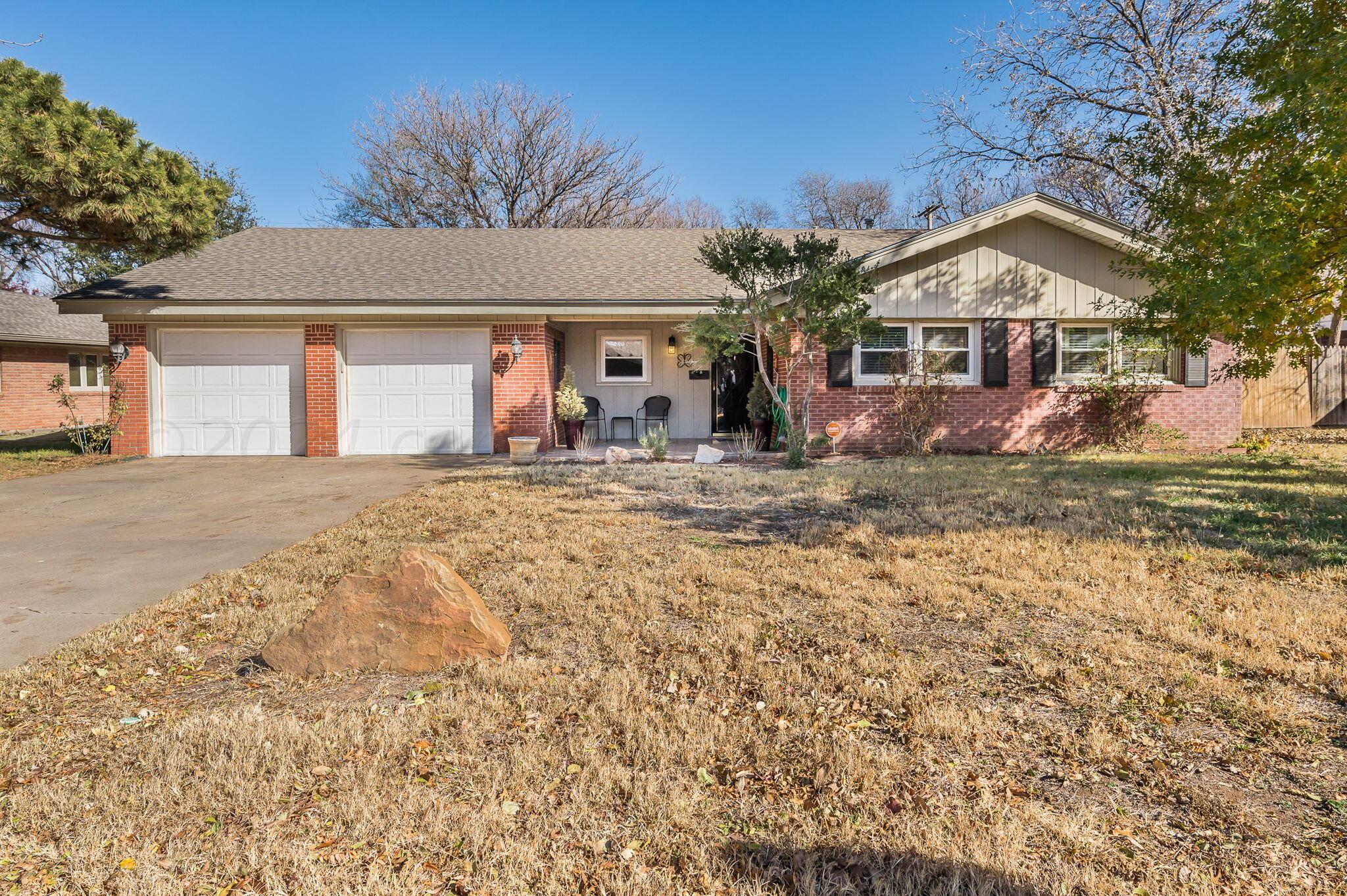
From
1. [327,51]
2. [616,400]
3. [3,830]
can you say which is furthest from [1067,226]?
[327,51]

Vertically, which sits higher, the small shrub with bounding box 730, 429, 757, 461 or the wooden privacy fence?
the wooden privacy fence

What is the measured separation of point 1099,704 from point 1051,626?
3.00 feet

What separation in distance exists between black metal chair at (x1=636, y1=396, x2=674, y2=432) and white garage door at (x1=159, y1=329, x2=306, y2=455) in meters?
6.04

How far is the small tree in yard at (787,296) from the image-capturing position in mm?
9250

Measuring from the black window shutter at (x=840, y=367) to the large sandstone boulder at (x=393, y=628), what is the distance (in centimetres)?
866

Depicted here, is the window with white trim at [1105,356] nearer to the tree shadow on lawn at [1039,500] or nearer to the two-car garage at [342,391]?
the tree shadow on lawn at [1039,500]

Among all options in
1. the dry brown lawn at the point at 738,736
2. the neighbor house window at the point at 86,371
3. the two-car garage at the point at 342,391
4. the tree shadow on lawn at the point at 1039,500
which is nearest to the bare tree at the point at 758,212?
the two-car garage at the point at 342,391

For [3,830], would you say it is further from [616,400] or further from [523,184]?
[523,184]

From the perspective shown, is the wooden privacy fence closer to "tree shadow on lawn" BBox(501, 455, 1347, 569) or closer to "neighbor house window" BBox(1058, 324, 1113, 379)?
"neighbor house window" BBox(1058, 324, 1113, 379)

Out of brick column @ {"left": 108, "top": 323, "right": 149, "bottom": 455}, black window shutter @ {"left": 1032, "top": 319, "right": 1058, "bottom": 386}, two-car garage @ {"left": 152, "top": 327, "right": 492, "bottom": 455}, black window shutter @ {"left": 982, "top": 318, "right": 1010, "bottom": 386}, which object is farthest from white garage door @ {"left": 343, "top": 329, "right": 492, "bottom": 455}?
black window shutter @ {"left": 1032, "top": 319, "right": 1058, "bottom": 386}

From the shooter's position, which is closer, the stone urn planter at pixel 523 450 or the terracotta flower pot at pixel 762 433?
the stone urn planter at pixel 523 450

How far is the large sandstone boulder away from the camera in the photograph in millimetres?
3350

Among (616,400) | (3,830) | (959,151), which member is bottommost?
(3,830)

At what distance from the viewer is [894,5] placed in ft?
53.5
